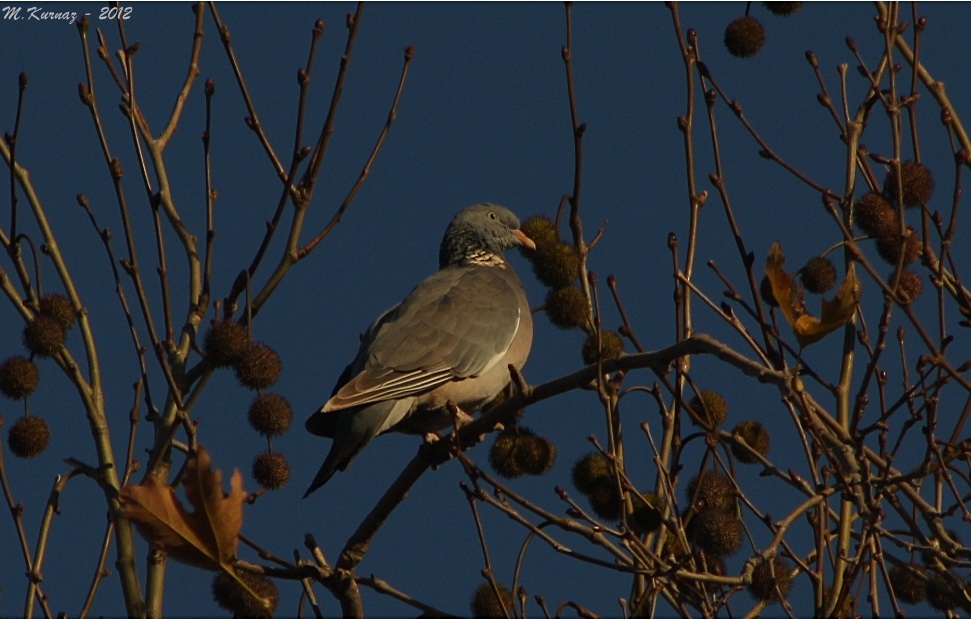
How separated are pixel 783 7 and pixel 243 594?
3.36m

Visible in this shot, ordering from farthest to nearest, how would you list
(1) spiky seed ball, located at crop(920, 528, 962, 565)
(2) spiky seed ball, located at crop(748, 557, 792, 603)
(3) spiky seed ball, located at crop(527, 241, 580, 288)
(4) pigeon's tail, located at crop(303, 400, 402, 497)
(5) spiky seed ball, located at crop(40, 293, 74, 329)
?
(4) pigeon's tail, located at crop(303, 400, 402, 497), (3) spiky seed ball, located at crop(527, 241, 580, 288), (5) spiky seed ball, located at crop(40, 293, 74, 329), (2) spiky seed ball, located at crop(748, 557, 792, 603), (1) spiky seed ball, located at crop(920, 528, 962, 565)

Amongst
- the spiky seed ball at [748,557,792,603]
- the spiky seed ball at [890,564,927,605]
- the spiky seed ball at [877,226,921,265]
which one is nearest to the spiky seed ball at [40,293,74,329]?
the spiky seed ball at [748,557,792,603]

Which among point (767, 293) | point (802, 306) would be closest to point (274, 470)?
point (767, 293)

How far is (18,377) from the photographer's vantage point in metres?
5.28

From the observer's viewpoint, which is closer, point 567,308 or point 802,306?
point 802,306

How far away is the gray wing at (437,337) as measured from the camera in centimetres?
634

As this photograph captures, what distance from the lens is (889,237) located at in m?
4.86

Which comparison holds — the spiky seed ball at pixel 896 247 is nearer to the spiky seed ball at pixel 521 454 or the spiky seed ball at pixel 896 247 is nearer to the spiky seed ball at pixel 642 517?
the spiky seed ball at pixel 642 517

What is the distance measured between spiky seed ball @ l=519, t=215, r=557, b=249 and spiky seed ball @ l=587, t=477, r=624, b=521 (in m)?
1.50

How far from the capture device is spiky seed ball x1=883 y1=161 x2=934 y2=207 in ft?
16.2

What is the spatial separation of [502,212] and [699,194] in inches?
131

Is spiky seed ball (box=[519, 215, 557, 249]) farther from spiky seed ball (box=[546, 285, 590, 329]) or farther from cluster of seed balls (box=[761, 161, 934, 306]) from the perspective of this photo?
cluster of seed balls (box=[761, 161, 934, 306])

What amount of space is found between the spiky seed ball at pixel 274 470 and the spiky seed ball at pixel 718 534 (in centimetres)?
170

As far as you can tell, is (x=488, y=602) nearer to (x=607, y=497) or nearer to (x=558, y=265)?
(x=607, y=497)
